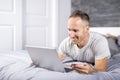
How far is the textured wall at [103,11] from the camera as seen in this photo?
3.31 m

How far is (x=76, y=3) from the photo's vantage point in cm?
381

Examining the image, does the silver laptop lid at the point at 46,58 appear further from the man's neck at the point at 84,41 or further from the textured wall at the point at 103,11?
the textured wall at the point at 103,11

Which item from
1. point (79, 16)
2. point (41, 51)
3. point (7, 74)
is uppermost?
point (79, 16)

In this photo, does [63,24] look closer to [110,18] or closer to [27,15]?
[27,15]

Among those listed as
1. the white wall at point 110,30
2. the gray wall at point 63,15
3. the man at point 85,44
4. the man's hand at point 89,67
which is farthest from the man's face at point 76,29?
the gray wall at point 63,15

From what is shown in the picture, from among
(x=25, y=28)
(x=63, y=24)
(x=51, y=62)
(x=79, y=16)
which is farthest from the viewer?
(x=63, y=24)

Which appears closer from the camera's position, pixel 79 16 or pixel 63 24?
pixel 79 16

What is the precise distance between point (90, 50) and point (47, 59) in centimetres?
40

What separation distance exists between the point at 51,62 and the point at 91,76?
0.30m

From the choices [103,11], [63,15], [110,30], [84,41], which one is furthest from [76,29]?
[63,15]

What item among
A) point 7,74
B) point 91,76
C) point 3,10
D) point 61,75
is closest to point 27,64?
point 7,74

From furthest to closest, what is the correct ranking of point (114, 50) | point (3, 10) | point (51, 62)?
1. point (3, 10)
2. point (114, 50)
3. point (51, 62)

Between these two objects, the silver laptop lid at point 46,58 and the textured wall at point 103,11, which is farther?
the textured wall at point 103,11

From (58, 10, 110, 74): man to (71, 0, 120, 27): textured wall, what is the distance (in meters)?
1.56
